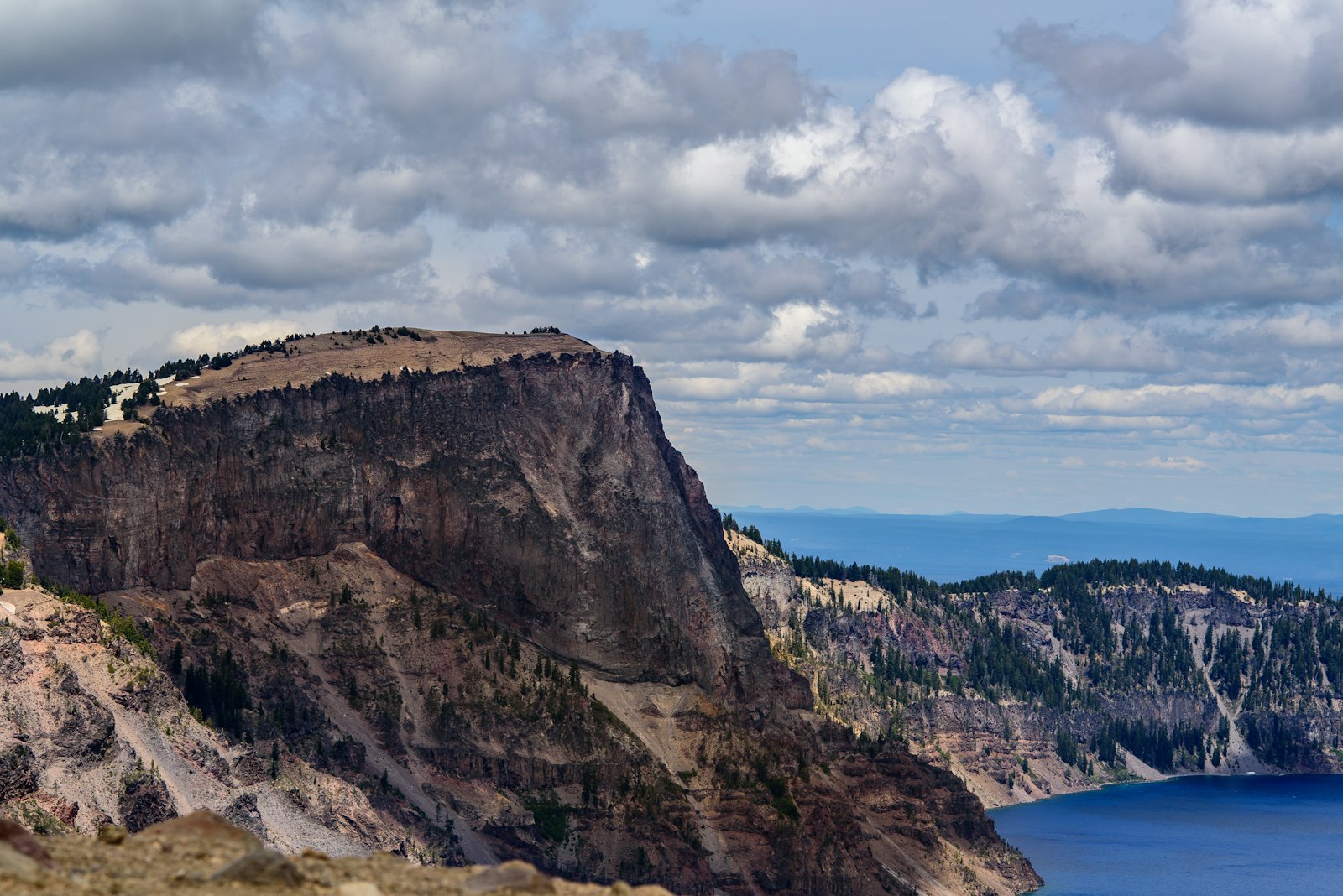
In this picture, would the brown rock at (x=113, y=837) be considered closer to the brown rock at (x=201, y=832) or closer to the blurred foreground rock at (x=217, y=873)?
the blurred foreground rock at (x=217, y=873)

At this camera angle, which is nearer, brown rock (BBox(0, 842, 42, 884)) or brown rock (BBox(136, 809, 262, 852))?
brown rock (BBox(0, 842, 42, 884))

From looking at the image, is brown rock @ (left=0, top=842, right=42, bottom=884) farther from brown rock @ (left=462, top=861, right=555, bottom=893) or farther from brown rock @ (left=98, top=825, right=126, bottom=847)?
brown rock @ (left=462, top=861, right=555, bottom=893)

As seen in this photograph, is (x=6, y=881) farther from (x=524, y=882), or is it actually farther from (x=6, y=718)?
(x=6, y=718)

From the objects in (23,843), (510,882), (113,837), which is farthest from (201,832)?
(510,882)

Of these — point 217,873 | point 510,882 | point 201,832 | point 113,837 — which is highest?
point 201,832

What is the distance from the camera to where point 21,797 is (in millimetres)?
169250

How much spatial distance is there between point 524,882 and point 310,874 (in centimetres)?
807

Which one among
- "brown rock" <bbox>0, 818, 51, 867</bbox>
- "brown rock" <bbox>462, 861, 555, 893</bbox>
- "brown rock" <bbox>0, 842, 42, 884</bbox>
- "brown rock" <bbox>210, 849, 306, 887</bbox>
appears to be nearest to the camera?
"brown rock" <bbox>0, 842, 42, 884</bbox>

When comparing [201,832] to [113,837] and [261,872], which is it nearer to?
[113,837]

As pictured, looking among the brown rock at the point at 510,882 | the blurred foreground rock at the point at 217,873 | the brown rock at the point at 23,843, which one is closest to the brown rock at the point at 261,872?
the blurred foreground rock at the point at 217,873

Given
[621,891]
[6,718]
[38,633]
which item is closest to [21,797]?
[6,718]

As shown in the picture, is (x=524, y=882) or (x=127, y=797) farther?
(x=127, y=797)

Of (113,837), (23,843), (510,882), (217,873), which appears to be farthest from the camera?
(113,837)

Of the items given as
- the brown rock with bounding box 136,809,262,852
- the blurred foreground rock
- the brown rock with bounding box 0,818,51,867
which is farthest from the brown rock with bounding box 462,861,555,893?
the brown rock with bounding box 0,818,51,867
